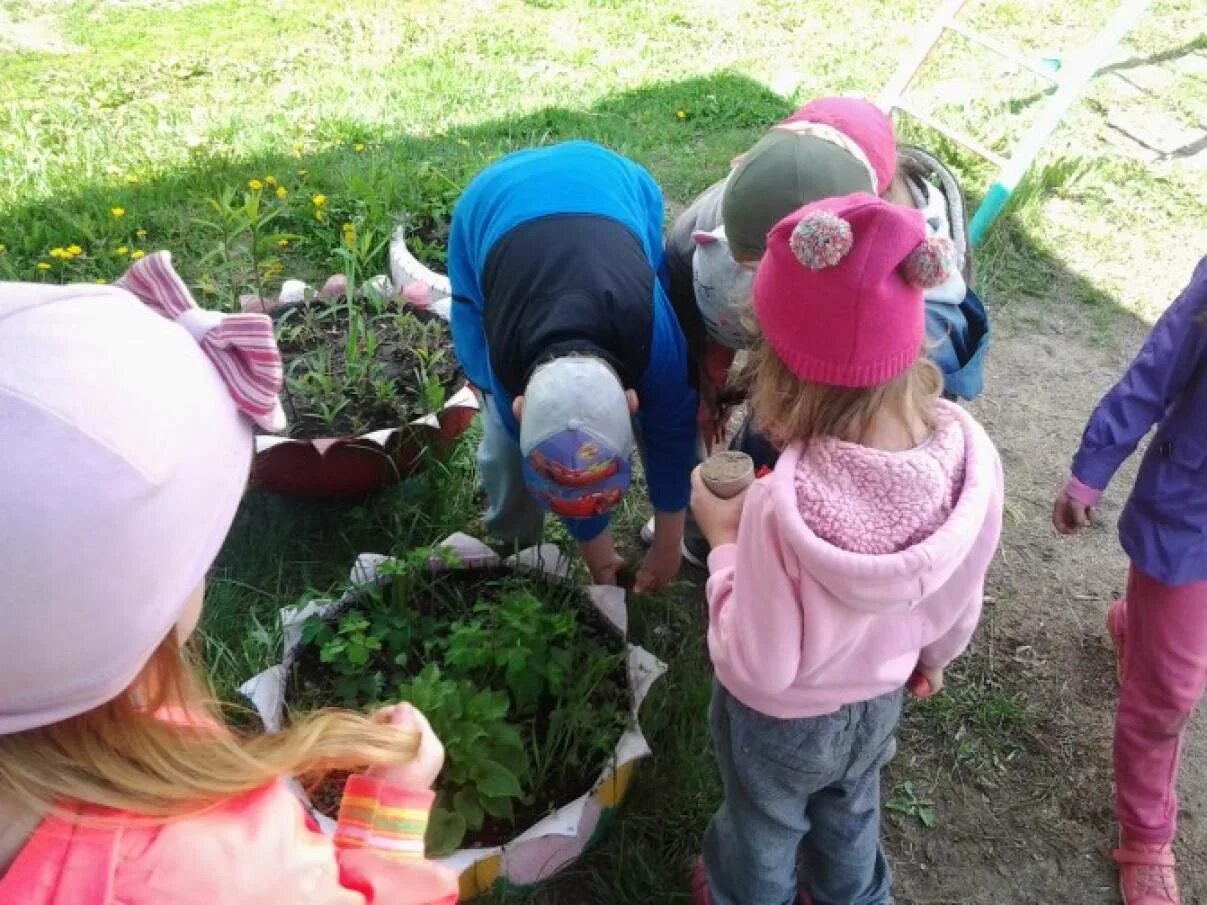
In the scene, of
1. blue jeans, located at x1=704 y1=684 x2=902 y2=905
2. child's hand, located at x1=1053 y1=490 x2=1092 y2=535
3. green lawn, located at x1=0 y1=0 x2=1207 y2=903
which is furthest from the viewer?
green lawn, located at x1=0 y1=0 x2=1207 y2=903

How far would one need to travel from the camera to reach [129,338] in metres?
0.95

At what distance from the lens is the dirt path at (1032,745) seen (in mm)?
2135

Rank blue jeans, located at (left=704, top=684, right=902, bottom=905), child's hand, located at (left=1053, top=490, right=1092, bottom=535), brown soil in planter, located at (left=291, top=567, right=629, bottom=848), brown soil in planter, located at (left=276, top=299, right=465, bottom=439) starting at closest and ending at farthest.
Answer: blue jeans, located at (left=704, top=684, right=902, bottom=905) < brown soil in planter, located at (left=291, top=567, right=629, bottom=848) < child's hand, located at (left=1053, top=490, right=1092, bottom=535) < brown soil in planter, located at (left=276, top=299, right=465, bottom=439)

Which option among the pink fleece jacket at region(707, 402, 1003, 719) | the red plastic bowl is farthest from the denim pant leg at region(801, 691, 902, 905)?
the red plastic bowl

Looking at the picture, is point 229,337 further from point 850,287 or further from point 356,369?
point 356,369

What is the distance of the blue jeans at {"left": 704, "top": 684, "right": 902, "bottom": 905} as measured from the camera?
1.54 m

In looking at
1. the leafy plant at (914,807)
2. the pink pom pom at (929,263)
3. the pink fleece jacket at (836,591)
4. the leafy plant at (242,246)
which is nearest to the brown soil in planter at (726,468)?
the pink fleece jacket at (836,591)

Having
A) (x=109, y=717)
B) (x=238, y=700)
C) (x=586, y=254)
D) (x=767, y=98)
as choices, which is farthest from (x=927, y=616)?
(x=767, y=98)

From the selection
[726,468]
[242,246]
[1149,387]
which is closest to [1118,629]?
[1149,387]

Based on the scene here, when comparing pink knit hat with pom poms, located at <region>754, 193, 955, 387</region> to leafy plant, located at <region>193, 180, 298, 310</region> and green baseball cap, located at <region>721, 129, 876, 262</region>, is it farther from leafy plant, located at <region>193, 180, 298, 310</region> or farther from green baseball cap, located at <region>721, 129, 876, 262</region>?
leafy plant, located at <region>193, 180, 298, 310</region>

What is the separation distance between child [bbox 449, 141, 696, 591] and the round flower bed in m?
0.21

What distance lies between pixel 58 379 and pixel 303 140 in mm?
3813

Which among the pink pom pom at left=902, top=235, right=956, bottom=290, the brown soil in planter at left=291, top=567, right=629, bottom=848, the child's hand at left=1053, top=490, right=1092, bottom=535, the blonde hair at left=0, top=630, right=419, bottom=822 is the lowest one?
the brown soil in planter at left=291, top=567, right=629, bottom=848

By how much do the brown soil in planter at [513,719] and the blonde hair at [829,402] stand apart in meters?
0.88
